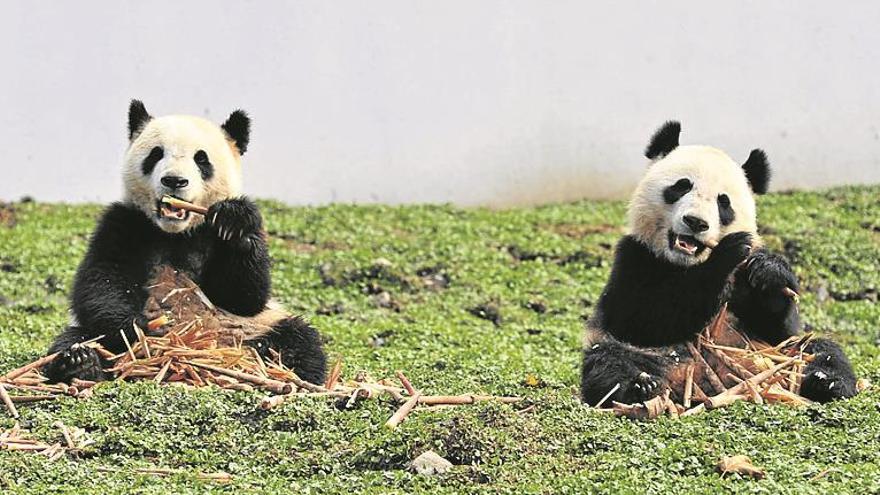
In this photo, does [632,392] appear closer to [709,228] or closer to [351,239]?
[709,228]

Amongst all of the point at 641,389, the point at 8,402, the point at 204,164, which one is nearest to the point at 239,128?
the point at 204,164

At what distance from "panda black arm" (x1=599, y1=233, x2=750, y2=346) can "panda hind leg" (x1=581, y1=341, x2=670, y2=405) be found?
142 mm

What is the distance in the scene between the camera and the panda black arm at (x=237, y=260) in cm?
809

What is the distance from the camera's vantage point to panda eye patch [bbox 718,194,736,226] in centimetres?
778

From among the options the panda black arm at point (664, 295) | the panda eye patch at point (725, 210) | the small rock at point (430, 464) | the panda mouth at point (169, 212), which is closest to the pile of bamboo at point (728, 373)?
the panda black arm at point (664, 295)

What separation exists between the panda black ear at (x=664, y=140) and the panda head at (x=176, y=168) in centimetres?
277

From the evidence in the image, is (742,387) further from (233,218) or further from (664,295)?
(233,218)

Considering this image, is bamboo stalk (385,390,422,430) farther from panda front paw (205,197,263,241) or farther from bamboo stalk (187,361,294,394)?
panda front paw (205,197,263,241)

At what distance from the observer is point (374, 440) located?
20.6ft

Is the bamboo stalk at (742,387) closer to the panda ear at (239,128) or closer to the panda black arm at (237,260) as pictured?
the panda black arm at (237,260)

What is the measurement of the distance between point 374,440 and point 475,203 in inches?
537

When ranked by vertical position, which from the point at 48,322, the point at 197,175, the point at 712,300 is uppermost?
the point at 197,175

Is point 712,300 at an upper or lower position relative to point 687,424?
upper

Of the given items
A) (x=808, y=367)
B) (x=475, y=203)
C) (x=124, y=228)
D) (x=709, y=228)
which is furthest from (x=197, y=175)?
(x=475, y=203)
